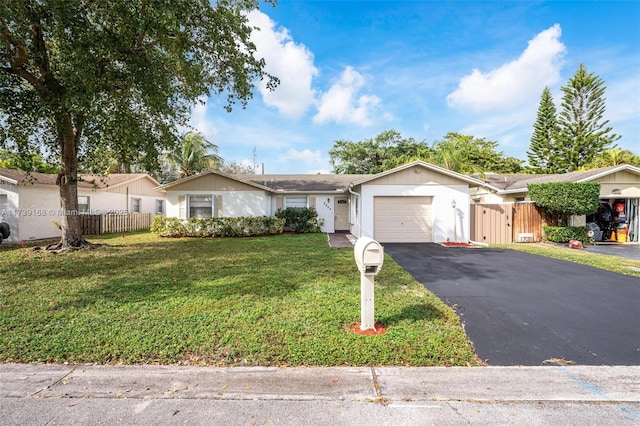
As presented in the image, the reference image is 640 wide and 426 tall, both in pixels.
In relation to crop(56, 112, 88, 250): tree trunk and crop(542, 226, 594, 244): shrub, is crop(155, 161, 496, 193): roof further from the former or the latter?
crop(542, 226, 594, 244): shrub

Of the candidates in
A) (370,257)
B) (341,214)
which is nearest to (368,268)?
(370,257)

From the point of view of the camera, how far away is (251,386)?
9.37 ft

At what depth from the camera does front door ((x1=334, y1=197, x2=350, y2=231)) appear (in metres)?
17.5

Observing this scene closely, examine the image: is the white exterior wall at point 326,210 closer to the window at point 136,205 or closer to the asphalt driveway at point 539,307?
the asphalt driveway at point 539,307

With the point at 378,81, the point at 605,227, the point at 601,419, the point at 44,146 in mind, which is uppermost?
the point at 378,81

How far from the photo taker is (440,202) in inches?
504

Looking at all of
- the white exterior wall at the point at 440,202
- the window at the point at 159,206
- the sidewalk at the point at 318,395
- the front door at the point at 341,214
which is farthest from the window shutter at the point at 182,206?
the sidewalk at the point at 318,395

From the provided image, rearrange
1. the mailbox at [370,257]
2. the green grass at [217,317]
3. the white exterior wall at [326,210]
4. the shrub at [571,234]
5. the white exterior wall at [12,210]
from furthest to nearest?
1. the white exterior wall at [326,210]
2. the white exterior wall at [12,210]
3. the shrub at [571,234]
4. the mailbox at [370,257]
5. the green grass at [217,317]

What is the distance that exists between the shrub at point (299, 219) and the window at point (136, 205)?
→ 36.6ft

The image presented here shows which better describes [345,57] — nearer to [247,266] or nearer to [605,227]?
[247,266]

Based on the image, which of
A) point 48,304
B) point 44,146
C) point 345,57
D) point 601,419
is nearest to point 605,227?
point 345,57

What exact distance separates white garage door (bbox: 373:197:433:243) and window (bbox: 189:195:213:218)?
8.82 m

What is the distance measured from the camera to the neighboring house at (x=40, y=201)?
12828 mm

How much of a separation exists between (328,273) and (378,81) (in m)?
11.8
